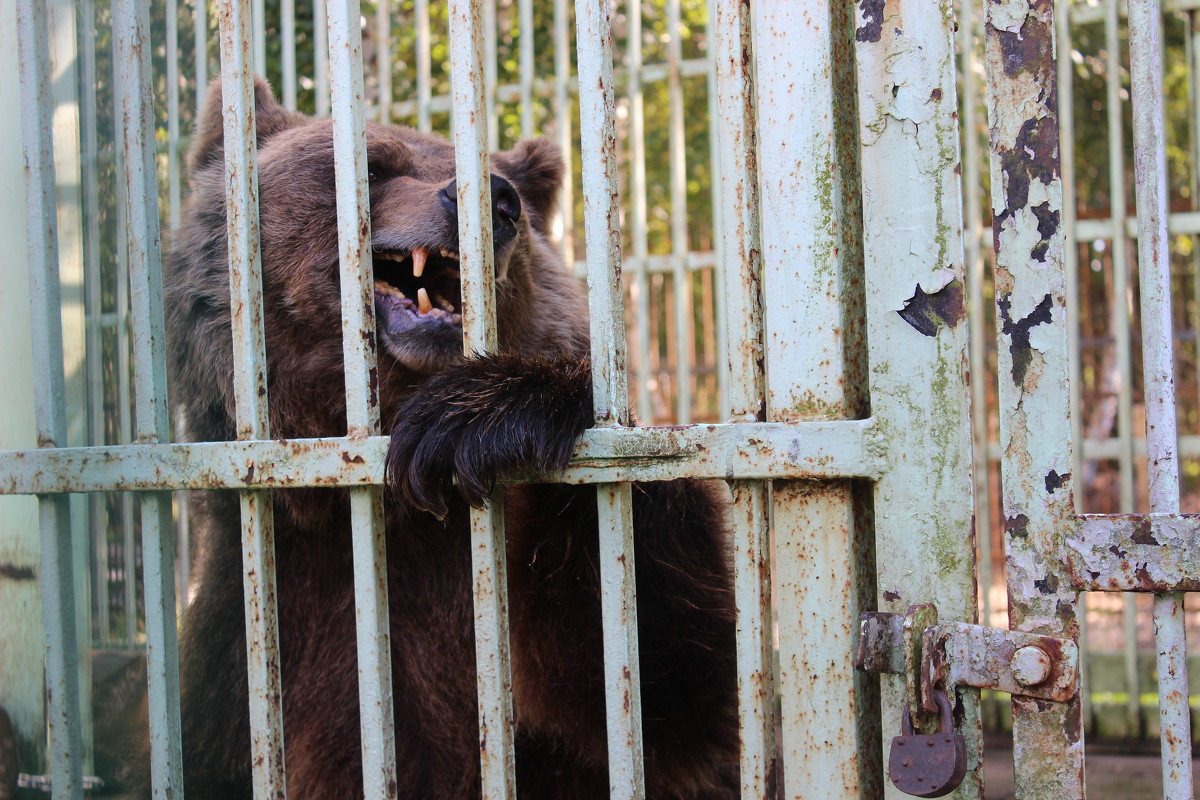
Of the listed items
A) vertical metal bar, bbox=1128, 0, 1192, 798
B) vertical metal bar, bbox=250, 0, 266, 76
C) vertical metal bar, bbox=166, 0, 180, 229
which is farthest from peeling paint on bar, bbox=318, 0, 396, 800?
vertical metal bar, bbox=250, 0, 266, 76

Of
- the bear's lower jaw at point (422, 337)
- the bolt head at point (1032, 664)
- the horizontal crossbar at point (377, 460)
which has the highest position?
the bear's lower jaw at point (422, 337)

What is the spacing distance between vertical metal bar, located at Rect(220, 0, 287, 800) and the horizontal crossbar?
0.07 m

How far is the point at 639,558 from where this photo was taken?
6.79ft

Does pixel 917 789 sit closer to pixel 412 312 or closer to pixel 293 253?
pixel 412 312

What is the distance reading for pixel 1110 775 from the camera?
12.7 ft

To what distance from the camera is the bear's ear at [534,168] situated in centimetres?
337

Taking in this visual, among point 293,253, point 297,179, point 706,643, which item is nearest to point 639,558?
point 706,643

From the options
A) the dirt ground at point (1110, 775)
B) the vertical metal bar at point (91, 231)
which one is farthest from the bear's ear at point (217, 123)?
the dirt ground at point (1110, 775)

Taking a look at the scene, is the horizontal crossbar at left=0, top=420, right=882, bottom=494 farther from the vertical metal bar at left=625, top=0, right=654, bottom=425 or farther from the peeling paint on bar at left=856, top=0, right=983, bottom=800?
the vertical metal bar at left=625, top=0, right=654, bottom=425

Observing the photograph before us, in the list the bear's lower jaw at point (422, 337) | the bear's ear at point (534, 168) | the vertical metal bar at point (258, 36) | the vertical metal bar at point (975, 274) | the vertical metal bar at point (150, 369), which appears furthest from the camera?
the vertical metal bar at point (975, 274)

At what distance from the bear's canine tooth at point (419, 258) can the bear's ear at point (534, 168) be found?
3.17 feet

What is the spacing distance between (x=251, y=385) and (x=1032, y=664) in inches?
49.1

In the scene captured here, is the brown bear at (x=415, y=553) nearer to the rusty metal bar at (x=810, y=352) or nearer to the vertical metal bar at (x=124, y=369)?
the vertical metal bar at (x=124, y=369)

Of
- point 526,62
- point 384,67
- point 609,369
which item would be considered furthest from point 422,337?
point 384,67
